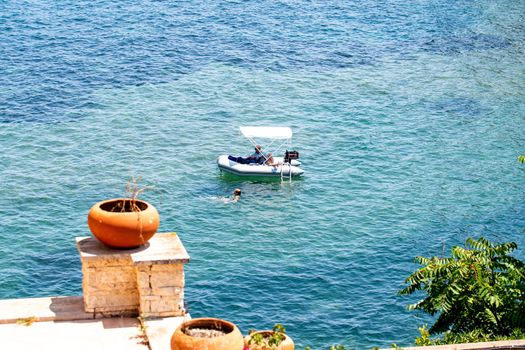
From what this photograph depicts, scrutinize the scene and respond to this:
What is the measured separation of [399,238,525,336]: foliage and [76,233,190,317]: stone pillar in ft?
12.9

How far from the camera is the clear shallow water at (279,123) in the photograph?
3159 centimetres

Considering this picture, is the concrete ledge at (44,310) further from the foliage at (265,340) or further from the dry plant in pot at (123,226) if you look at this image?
the foliage at (265,340)

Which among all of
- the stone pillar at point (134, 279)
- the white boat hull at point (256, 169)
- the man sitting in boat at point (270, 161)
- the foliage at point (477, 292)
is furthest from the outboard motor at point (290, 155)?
the stone pillar at point (134, 279)

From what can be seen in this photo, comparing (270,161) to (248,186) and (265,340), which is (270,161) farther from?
(265,340)

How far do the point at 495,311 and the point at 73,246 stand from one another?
72.1ft

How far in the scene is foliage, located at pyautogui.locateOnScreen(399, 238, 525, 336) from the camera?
14648 millimetres

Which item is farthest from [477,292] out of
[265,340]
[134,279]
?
[134,279]

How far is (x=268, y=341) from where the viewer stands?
486 inches

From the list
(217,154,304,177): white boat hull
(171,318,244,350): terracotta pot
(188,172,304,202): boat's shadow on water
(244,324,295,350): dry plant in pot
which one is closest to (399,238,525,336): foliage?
(244,324,295,350): dry plant in pot

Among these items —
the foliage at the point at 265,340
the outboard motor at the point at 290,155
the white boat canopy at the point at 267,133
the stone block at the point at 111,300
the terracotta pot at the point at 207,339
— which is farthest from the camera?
the white boat canopy at the point at 267,133

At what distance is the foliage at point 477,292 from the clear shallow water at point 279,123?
11504 millimetres

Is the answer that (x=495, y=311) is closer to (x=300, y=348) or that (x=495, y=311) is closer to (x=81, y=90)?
(x=300, y=348)

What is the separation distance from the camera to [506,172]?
147 ft

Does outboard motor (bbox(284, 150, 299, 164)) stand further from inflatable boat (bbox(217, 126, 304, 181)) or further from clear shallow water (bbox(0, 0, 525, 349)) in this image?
clear shallow water (bbox(0, 0, 525, 349))
